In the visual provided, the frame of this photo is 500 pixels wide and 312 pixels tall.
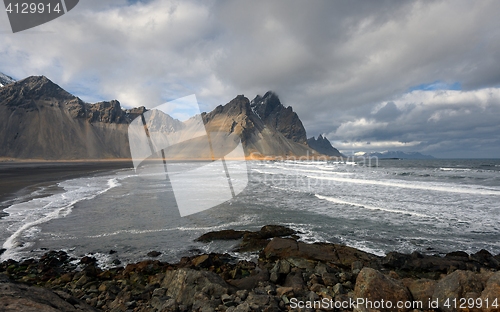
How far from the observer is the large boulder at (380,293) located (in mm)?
4906

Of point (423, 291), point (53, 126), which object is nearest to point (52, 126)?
point (53, 126)

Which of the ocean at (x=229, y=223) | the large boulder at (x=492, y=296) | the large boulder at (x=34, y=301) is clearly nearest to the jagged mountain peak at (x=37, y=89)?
the ocean at (x=229, y=223)

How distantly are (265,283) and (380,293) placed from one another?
2849 millimetres

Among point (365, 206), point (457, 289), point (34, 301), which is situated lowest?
point (365, 206)

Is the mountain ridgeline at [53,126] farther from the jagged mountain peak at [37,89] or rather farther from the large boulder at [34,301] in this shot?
the large boulder at [34,301]

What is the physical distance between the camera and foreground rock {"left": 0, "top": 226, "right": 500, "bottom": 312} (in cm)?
481

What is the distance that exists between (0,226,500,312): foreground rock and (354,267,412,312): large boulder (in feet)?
0.06

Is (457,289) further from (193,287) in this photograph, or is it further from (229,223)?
(229,223)

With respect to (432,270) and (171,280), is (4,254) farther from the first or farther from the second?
(432,270)

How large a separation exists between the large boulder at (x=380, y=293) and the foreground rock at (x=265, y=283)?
19 millimetres

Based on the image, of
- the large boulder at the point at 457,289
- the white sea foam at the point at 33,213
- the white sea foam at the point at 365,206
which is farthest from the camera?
the white sea foam at the point at 365,206

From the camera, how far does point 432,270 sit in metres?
7.93

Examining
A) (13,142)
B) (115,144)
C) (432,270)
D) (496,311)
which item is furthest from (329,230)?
(115,144)

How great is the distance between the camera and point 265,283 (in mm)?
6664
